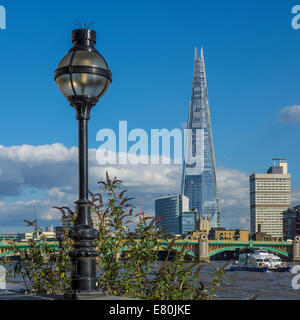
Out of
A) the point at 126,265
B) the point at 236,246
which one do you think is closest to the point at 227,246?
the point at 236,246

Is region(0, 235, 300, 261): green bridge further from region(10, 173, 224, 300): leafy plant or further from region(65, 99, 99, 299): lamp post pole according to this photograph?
region(65, 99, 99, 299): lamp post pole

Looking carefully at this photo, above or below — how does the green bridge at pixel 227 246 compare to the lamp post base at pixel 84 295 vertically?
below

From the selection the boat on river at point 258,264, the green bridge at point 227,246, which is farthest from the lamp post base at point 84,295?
the green bridge at point 227,246

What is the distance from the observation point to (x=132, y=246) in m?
11.2

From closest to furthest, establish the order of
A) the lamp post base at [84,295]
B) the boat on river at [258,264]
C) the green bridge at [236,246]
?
1. the lamp post base at [84,295]
2. the boat on river at [258,264]
3. the green bridge at [236,246]

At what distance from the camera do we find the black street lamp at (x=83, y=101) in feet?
29.8

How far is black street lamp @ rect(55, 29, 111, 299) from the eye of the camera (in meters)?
9.07

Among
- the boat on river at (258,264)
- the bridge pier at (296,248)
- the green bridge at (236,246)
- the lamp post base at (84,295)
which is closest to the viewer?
the lamp post base at (84,295)

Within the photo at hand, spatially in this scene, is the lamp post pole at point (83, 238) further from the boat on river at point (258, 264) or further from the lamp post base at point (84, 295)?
the boat on river at point (258, 264)

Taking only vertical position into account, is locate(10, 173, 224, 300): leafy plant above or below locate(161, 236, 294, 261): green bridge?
above

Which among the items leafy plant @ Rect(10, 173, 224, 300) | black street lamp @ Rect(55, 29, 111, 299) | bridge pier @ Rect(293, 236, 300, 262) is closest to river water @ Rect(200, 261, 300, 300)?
leafy plant @ Rect(10, 173, 224, 300)
